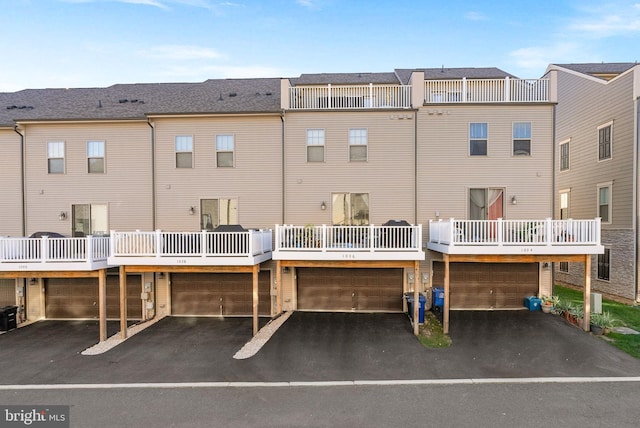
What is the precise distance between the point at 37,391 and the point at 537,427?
35.2 feet

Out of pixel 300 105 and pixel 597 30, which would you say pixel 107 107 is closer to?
pixel 300 105

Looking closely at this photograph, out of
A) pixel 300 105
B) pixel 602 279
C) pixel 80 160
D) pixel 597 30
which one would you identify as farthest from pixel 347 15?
pixel 602 279

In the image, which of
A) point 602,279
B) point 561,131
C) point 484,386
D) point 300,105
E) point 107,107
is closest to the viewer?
point 484,386

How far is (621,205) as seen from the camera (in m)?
15.1

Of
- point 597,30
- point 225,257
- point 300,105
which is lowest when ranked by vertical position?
point 225,257

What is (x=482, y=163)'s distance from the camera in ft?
42.0

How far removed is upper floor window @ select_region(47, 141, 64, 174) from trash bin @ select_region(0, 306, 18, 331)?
5617 millimetres

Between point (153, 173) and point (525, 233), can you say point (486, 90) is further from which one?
point (153, 173)

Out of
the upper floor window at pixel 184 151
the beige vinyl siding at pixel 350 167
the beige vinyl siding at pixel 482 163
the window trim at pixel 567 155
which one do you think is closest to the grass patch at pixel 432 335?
the beige vinyl siding at pixel 482 163

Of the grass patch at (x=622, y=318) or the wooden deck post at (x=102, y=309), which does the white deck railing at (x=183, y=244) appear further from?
the grass patch at (x=622, y=318)

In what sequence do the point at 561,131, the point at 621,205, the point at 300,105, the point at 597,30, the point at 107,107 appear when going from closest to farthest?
the point at 300,105 → the point at 107,107 → the point at 621,205 → the point at 597,30 → the point at 561,131

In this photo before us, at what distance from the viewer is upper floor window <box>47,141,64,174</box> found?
1334 centimetres

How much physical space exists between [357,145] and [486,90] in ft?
18.8

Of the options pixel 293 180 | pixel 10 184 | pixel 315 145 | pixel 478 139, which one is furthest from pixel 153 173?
pixel 478 139
